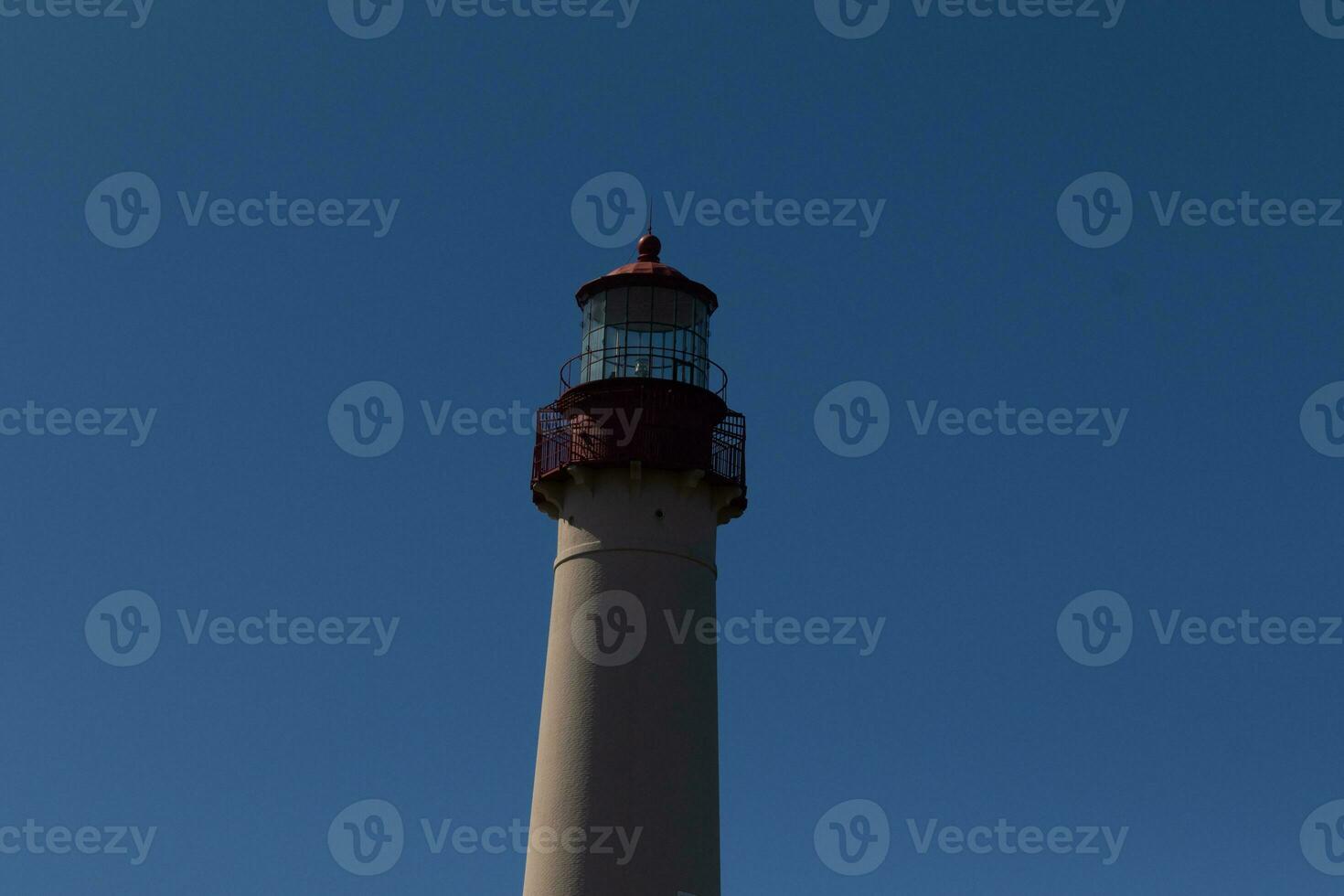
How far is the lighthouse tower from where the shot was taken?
29.9 m

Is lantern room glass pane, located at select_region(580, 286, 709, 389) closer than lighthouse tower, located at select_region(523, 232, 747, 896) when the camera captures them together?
No

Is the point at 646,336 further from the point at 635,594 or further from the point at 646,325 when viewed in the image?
the point at 635,594

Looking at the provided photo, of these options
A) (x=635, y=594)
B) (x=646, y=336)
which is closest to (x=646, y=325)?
(x=646, y=336)

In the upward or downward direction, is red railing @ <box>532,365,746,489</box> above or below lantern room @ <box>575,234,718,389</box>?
below

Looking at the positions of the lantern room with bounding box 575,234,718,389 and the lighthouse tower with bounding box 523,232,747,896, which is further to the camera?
the lantern room with bounding box 575,234,718,389

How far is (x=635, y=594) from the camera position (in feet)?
102

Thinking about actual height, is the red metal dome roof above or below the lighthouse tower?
above

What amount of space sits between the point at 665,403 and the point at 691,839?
747 cm

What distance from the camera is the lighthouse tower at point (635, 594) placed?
29891mm

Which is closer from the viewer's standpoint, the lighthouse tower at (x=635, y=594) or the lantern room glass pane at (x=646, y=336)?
the lighthouse tower at (x=635, y=594)

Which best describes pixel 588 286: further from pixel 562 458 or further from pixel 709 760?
pixel 709 760

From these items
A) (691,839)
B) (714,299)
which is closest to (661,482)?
(714,299)

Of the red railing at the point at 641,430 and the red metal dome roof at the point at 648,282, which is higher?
the red metal dome roof at the point at 648,282

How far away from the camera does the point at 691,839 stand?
98.6 ft
